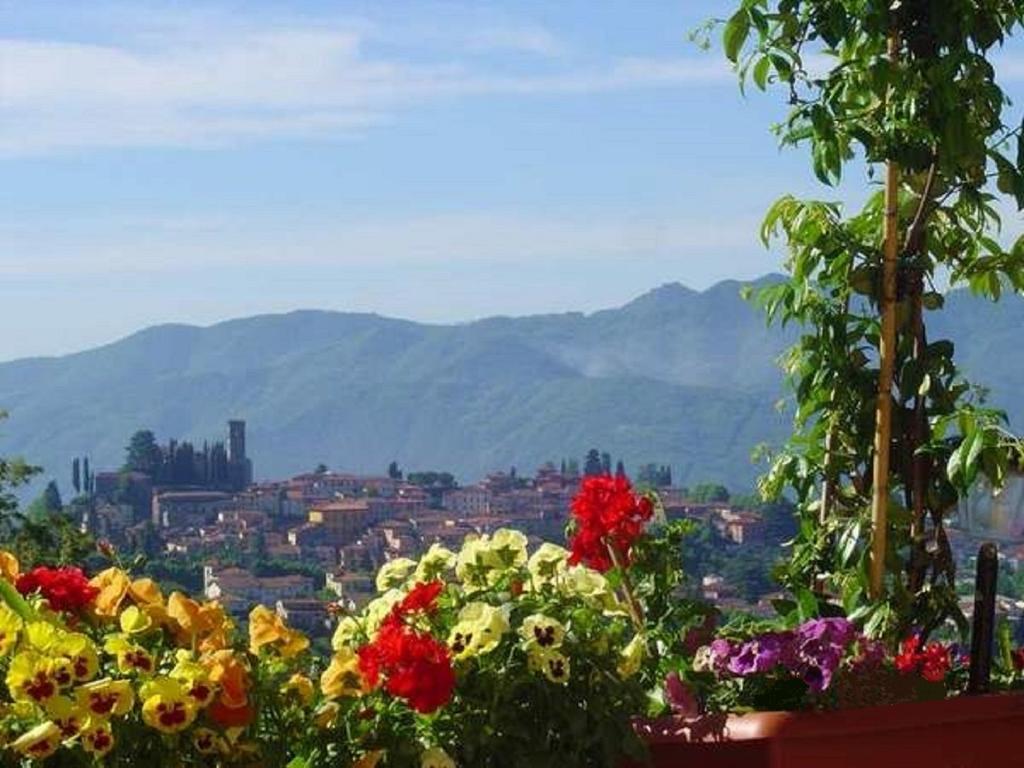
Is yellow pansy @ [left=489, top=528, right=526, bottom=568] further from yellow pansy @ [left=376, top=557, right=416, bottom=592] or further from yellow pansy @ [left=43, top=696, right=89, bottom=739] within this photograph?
yellow pansy @ [left=43, top=696, right=89, bottom=739]

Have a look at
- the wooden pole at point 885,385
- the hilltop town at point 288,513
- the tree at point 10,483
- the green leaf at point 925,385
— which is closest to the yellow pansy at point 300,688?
the wooden pole at point 885,385

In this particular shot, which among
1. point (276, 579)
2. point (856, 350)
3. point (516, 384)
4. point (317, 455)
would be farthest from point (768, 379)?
point (856, 350)

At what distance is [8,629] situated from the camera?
7.07 feet

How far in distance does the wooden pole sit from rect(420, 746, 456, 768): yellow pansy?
1.20m

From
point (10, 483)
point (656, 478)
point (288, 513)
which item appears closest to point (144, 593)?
point (10, 483)

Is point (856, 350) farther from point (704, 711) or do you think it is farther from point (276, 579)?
point (276, 579)

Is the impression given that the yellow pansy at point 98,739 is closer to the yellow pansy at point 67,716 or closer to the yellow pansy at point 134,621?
the yellow pansy at point 67,716

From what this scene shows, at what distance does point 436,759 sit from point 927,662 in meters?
0.90

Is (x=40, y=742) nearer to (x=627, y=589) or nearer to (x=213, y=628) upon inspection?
(x=213, y=628)

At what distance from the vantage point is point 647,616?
289cm

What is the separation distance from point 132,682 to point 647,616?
95 centimetres

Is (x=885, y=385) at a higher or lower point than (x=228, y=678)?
higher

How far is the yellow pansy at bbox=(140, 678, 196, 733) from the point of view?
2.08 meters

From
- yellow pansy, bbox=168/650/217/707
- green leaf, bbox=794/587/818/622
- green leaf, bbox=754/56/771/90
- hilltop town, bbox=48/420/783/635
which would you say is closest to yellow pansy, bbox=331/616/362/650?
yellow pansy, bbox=168/650/217/707
